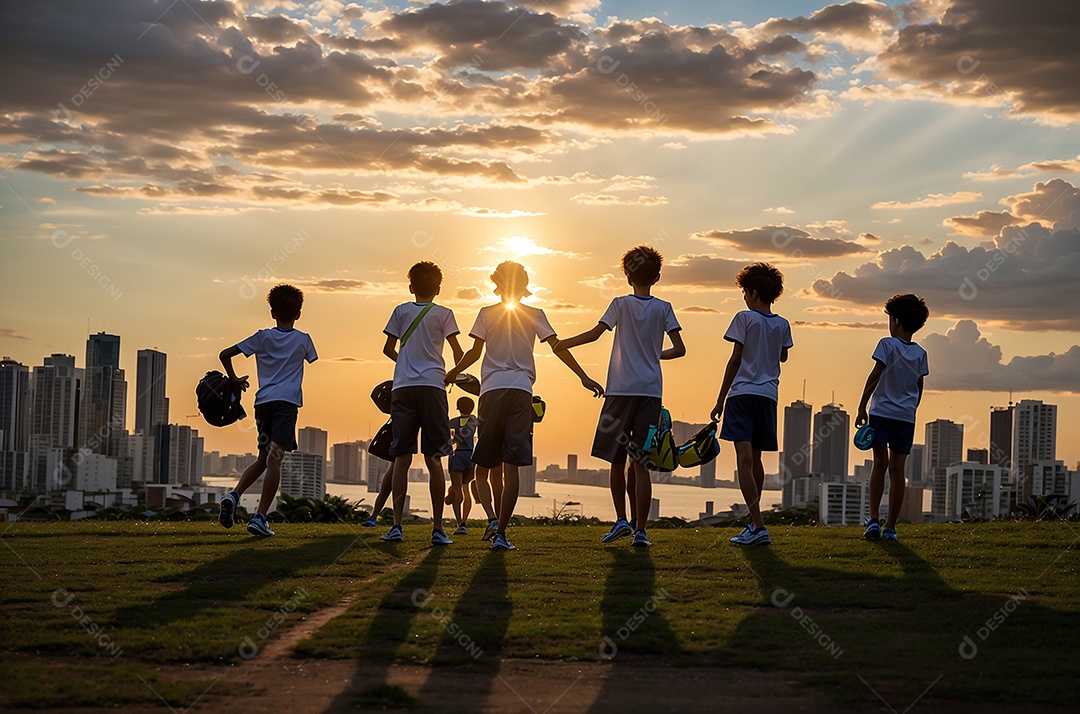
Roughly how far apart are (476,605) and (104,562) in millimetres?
3980

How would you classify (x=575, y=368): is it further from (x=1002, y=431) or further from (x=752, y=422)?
(x=1002, y=431)

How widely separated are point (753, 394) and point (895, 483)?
1.84 m

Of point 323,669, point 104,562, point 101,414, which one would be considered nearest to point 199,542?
point 104,562

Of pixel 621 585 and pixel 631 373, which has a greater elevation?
pixel 631 373

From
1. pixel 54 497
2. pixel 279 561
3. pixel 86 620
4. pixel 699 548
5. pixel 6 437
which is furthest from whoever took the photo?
pixel 6 437

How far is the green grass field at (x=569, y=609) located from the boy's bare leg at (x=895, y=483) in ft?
1.33

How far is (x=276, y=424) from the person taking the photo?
35.7 feet

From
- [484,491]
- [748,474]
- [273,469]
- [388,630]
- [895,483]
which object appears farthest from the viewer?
[484,491]

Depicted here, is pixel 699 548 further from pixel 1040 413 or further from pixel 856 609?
pixel 1040 413

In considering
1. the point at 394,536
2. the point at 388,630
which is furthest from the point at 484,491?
the point at 388,630

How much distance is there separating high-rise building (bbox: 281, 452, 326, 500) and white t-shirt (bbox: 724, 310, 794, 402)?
9133 mm

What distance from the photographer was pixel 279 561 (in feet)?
29.7

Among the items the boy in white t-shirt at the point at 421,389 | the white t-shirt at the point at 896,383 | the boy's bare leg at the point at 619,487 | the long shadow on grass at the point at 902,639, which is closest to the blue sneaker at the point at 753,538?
the boy's bare leg at the point at 619,487

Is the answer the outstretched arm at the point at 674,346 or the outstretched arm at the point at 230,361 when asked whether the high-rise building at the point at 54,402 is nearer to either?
the outstretched arm at the point at 230,361
